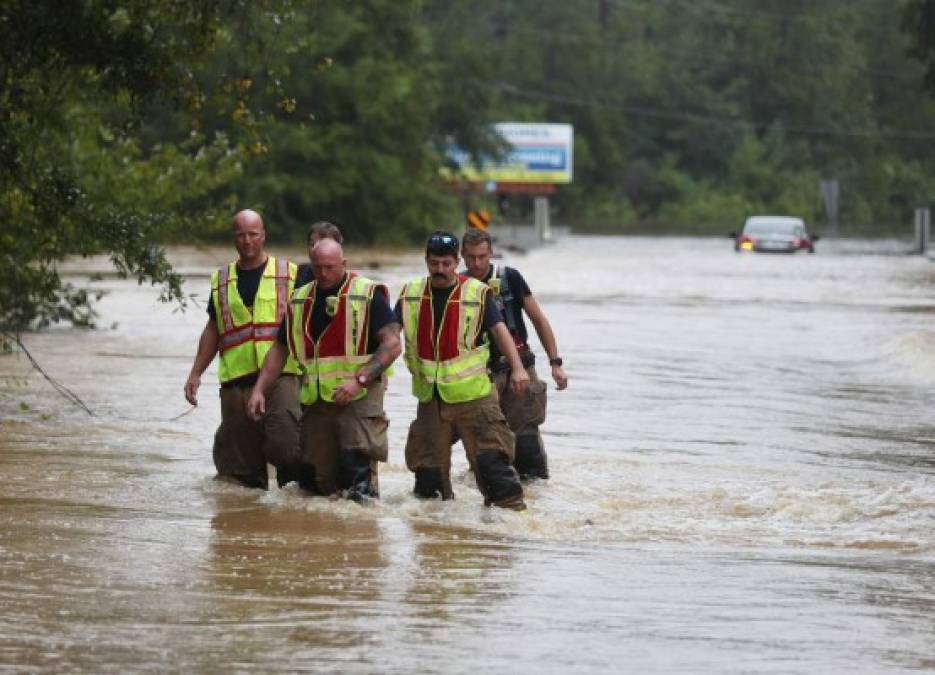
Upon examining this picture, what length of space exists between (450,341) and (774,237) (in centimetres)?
5204

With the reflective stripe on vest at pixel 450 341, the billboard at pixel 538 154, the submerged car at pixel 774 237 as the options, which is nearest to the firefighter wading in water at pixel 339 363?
the reflective stripe on vest at pixel 450 341

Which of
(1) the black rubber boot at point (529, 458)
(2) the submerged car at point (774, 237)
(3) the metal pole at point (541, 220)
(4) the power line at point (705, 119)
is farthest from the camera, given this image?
(4) the power line at point (705, 119)

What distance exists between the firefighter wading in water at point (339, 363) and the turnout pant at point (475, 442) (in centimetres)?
24

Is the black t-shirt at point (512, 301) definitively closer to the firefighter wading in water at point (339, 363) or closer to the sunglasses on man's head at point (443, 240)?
the firefighter wading in water at point (339, 363)

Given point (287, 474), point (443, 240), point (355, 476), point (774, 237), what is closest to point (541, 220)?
point (774, 237)

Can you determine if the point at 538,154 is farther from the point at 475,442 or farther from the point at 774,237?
the point at 475,442

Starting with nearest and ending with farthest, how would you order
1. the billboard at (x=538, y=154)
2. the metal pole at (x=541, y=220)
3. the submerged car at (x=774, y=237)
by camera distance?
the submerged car at (x=774, y=237)
the metal pole at (x=541, y=220)
the billboard at (x=538, y=154)

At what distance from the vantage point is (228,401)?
1312 centimetres

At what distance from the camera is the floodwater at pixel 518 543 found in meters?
8.83

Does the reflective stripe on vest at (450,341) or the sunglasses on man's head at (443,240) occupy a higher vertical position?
the sunglasses on man's head at (443,240)

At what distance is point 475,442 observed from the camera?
12.3m

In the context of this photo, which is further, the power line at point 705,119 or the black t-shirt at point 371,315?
the power line at point 705,119

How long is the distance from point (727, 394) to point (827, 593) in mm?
11048

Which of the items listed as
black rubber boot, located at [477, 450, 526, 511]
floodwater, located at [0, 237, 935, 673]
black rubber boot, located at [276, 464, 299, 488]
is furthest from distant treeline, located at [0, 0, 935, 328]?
black rubber boot, located at [477, 450, 526, 511]
